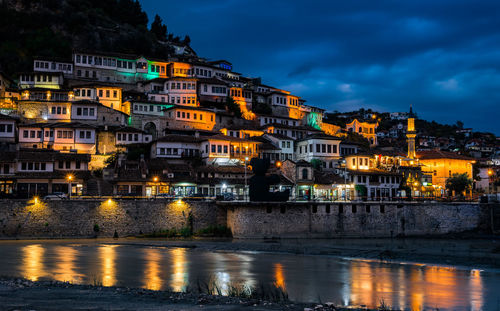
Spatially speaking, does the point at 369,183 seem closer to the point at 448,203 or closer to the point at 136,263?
the point at 448,203

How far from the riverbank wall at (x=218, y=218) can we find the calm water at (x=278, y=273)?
17.4ft

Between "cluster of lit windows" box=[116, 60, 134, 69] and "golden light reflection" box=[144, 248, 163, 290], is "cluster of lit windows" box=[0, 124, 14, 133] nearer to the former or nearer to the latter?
"cluster of lit windows" box=[116, 60, 134, 69]

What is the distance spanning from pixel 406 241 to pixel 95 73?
212ft

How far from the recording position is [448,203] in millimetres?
48750

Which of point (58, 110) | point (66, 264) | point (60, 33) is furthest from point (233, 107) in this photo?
point (66, 264)

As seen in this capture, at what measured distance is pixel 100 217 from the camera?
41219 mm

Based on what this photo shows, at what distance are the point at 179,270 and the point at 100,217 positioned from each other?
17806 millimetres

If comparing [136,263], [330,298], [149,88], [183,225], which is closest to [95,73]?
[149,88]

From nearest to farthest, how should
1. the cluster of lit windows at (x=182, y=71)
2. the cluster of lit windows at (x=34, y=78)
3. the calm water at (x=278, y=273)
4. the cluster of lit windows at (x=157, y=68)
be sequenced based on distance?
1. the calm water at (x=278, y=273)
2. the cluster of lit windows at (x=34, y=78)
3. the cluster of lit windows at (x=157, y=68)
4. the cluster of lit windows at (x=182, y=71)

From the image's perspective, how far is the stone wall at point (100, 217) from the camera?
3922cm

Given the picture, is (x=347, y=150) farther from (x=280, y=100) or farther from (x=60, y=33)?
(x=60, y=33)

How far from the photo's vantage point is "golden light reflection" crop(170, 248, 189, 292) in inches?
857

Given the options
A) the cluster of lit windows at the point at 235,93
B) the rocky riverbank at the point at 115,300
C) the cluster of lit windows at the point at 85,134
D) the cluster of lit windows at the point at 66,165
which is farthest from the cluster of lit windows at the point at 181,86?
the rocky riverbank at the point at 115,300

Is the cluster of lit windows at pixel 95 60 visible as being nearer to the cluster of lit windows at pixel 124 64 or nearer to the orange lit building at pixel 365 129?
the cluster of lit windows at pixel 124 64
